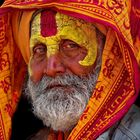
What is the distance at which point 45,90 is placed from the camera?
450 centimetres

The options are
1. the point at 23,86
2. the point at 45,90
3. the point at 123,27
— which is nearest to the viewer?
the point at 123,27

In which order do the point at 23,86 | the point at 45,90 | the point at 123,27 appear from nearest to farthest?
the point at 123,27, the point at 45,90, the point at 23,86

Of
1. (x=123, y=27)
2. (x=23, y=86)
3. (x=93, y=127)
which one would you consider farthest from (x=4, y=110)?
(x=123, y=27)

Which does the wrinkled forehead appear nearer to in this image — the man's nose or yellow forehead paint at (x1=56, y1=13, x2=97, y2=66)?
yellow forehead paint at (x1=56, y1=13, x2=97, y2=66)

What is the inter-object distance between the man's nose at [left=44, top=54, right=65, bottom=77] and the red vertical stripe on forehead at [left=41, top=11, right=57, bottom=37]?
13cm

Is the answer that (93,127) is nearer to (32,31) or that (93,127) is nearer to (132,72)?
(132,72)

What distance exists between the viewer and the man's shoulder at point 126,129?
4324 millimetres

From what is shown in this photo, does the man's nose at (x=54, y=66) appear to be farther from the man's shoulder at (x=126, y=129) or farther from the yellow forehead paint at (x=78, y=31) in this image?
the man's shoulder at (x=126, y=129)

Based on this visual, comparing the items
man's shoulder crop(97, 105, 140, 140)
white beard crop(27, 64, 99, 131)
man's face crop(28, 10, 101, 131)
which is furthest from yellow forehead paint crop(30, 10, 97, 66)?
man's shoulder crop(97, 105, 140, 140)

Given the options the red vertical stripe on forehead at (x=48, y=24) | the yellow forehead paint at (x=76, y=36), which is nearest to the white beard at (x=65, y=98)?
the yellow forehead paint at (x=76, y=36)

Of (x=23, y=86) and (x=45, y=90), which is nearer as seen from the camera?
(x=45, y=90)

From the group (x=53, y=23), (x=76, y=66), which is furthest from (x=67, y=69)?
(x=53, y=23)

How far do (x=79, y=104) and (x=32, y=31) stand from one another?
486 millimetres

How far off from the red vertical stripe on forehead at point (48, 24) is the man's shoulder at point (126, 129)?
601 millimetres
